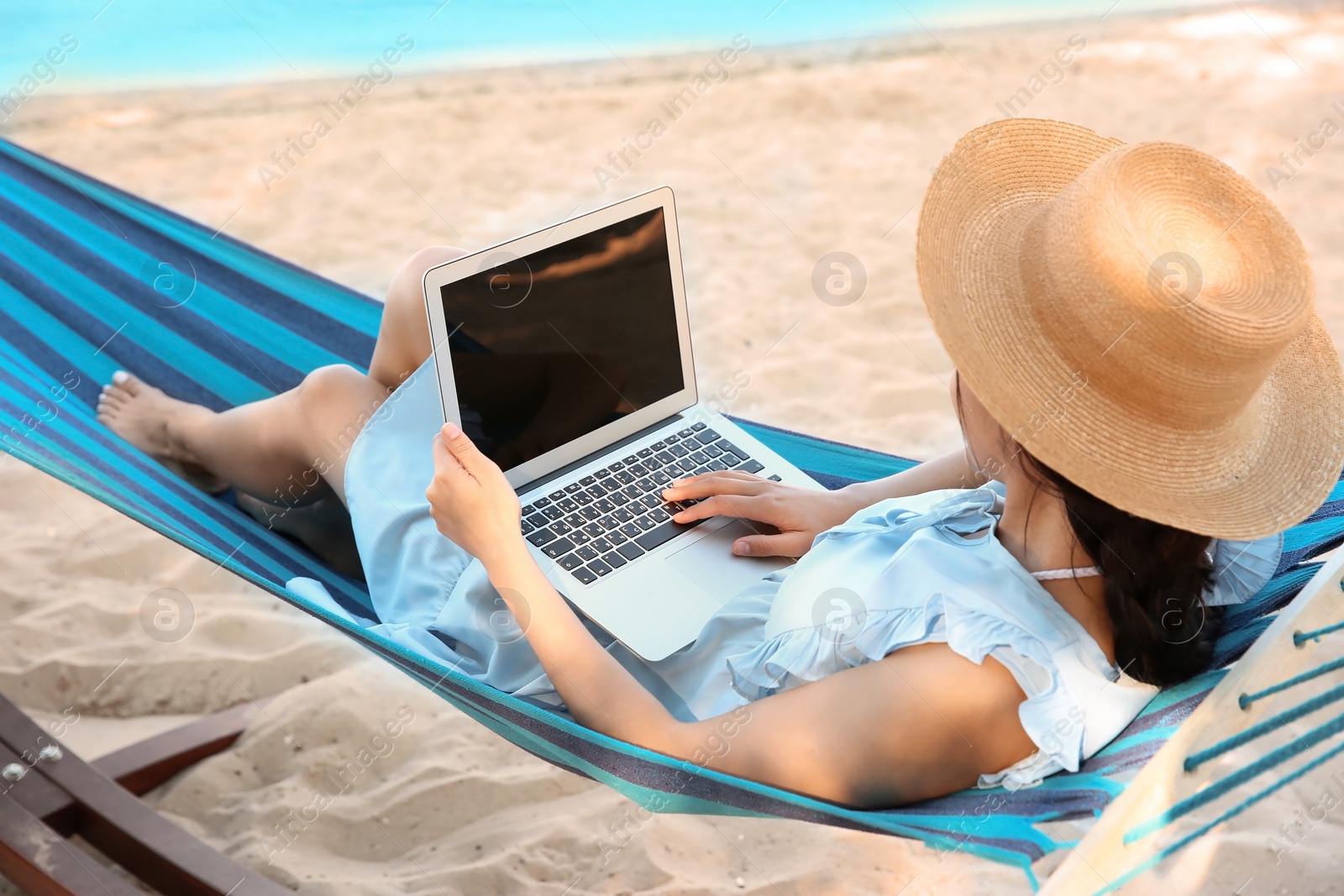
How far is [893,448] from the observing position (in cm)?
242

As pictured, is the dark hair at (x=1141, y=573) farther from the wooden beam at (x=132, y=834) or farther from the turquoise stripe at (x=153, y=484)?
the wooden beam at (x=132, y=834)

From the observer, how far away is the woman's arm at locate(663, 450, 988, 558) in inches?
51.3

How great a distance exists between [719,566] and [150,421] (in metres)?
0.92

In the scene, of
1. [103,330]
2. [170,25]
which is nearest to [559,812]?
[103,330]

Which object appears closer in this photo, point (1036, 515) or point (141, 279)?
point (1036, 515)

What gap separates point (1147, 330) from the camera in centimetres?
88

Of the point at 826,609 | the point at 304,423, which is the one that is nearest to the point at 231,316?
the point at 304,423

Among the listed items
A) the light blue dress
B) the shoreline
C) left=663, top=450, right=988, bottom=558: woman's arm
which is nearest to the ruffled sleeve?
the light blue dress

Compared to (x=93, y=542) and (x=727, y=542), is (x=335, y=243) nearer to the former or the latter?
(x=93, y=542)

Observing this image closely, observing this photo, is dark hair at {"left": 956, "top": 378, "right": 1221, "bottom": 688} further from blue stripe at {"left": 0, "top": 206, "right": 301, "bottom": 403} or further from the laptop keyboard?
blue stripe at {"left": 0, "top": 206, "right": 301, "bottom": 403}

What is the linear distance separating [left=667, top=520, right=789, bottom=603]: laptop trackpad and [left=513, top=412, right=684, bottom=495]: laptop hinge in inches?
7.1


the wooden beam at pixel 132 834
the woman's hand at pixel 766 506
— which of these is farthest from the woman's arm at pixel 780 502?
the wooden beam at pixel 132 834

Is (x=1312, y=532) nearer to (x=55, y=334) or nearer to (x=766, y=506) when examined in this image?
(x=766, y=506)

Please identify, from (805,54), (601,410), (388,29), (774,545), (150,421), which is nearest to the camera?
(774,545)
